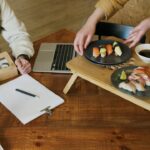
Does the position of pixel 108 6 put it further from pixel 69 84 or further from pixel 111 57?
pixel 69 84

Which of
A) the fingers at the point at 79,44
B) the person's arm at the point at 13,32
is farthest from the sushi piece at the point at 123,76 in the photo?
the person's arm at the point at 13,32

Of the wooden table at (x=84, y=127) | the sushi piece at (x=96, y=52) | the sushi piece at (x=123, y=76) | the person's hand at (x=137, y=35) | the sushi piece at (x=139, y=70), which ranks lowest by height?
the wooden table at (x=84, y=127)

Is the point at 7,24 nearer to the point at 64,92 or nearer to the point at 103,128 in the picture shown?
the point at 64,92

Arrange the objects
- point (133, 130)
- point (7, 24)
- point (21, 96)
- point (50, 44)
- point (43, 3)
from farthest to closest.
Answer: point (43, 3) < point (7, 24) < point (50, 44) < point (21, 96) < point (133, 130)

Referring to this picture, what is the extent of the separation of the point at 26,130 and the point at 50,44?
0.59 metres

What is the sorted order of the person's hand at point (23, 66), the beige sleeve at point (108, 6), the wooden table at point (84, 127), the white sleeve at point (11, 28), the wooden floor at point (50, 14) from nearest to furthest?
the wooden table at point (84, 127), the person's hand at point (23, 66), the beige sleeve at point (108, 6), the white sleeve at point (11, 28), the wooden floor at point (50, 14)

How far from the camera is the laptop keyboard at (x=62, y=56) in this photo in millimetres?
1304

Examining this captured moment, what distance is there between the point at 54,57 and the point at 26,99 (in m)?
0.31

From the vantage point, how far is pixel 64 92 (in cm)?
117

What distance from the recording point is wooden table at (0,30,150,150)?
94 centimetres

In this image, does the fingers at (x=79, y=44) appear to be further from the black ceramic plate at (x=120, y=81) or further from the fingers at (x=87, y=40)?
the black ceramic plate at (x=120, y=81)

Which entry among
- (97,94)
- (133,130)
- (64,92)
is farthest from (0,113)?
(133,130)

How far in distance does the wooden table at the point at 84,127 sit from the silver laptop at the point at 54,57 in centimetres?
15

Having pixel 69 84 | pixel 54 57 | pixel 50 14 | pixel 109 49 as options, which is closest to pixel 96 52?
pixel 109 49
